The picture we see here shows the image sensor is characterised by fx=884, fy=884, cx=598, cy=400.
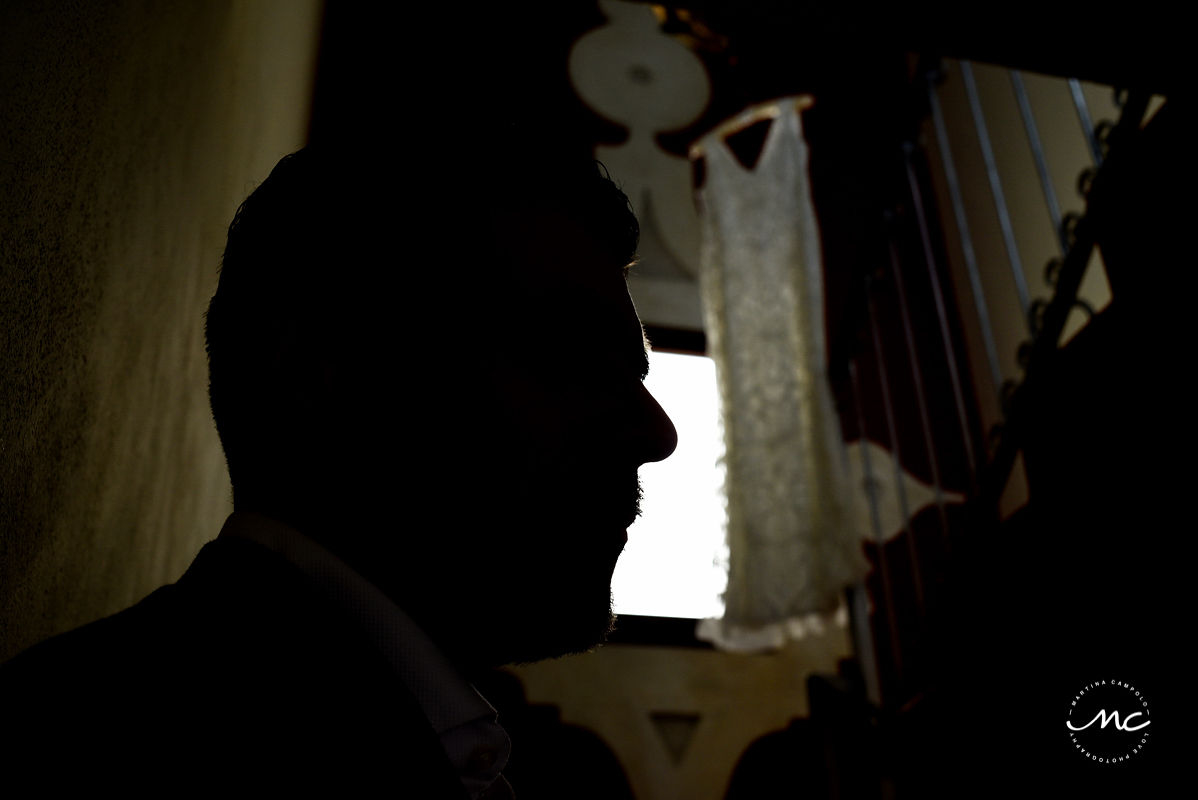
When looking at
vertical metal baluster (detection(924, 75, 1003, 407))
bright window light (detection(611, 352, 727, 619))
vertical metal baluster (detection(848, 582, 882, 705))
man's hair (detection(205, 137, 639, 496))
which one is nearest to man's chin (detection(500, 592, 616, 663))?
man's hair (detection(205, 137, 639, 496))

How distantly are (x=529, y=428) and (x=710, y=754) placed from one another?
96.9 inches

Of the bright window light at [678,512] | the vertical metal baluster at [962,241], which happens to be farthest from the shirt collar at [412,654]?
the bright window light at [678,512]

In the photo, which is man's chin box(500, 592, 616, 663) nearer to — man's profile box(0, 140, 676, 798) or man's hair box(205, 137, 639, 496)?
man's profile box(0, 140, 676, 798)

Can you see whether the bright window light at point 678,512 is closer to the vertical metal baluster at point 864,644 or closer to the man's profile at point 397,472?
the vertical metal baluster at point 864,644

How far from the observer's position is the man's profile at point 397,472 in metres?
0.61

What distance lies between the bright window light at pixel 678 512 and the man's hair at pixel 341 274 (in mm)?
2121

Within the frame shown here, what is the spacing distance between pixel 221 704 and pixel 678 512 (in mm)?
3146

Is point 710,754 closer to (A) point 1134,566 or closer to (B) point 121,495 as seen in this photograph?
(A) point 1134,566

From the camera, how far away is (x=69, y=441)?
837 millimetres

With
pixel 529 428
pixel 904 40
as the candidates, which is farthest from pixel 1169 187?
pixel 529 428

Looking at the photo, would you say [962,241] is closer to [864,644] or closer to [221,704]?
[864,644]

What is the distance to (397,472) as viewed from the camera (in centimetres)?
94

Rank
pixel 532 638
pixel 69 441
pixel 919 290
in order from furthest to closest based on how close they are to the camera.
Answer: pixel 919 290
pixel 532 638
pixel 69 441

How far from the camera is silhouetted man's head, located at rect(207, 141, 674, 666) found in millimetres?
917
